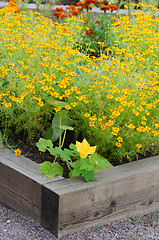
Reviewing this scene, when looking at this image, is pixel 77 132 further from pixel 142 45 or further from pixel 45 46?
pixel 142 45

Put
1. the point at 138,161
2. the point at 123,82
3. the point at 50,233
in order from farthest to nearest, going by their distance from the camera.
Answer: the point at 123,82, the point at 138,161, the point at 50,233

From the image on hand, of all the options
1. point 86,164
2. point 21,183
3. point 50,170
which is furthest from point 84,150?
point 21,183

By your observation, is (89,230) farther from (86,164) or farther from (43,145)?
(43,145)

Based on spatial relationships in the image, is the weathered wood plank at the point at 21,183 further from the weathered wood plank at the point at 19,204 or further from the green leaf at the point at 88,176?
the green leaf at the point at 88,176

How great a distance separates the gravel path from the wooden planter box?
0.12 feet

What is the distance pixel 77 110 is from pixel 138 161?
555 millimetres

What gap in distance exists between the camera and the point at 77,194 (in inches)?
80.1

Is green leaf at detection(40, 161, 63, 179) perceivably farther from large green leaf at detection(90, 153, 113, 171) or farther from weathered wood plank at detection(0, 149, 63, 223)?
large green leaf at detection(90, 153, 113, 171)

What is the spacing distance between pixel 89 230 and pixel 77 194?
11.2 inches

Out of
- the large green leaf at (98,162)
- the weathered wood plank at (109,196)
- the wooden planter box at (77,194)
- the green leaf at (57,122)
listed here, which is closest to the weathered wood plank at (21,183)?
the wooden planter box at (77,194)

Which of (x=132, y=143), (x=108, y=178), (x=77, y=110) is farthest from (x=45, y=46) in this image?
(x=108, y=178)

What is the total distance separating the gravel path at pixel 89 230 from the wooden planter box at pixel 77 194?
0.04 metres

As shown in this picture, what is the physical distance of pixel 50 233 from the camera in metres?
2.09

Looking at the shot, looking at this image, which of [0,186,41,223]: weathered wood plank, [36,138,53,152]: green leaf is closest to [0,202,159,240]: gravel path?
[0,186,41,223]: weathered wood plank
